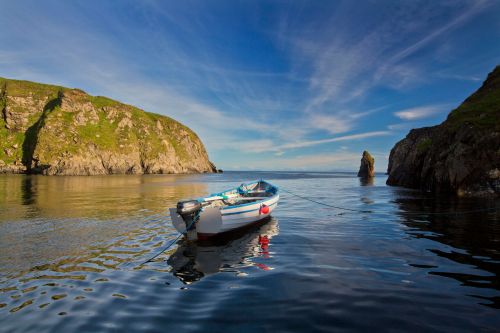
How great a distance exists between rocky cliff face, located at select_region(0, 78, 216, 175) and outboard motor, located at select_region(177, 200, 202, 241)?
136640mm

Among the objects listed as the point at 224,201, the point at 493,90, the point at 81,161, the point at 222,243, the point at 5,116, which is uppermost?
the point at 5,116

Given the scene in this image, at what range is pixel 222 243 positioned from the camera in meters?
14.7

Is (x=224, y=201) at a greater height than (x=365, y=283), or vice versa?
(x=224, y=201)

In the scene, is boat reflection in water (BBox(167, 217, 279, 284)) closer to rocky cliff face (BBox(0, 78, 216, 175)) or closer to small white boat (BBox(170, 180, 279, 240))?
small white boat (BBox(170, 180, 279, 240))

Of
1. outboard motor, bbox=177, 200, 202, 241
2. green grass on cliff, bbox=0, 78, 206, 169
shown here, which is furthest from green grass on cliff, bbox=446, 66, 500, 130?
green grass on cliff, bbox=0, 78, 206, 169

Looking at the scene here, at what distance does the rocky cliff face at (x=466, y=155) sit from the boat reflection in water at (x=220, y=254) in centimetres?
3045

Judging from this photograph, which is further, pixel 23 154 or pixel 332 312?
pixel 23 154

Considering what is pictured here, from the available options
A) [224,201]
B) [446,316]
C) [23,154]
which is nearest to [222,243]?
[224,201]

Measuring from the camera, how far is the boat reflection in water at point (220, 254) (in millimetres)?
10445

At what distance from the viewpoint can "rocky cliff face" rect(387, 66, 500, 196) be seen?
33219 mm

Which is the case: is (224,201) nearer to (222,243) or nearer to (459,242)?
(222,243)

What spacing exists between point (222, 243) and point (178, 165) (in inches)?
6972

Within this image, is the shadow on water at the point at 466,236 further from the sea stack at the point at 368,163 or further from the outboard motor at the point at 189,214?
the sea stack at the point at 368,163

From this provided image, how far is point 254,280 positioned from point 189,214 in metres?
6.30
